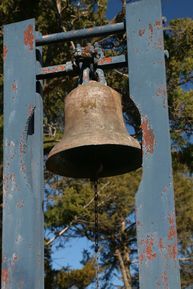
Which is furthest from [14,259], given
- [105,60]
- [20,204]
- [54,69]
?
[105,60]

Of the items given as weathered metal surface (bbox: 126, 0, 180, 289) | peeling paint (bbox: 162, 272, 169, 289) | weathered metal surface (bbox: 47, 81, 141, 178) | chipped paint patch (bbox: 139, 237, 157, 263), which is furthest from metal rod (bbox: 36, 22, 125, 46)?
peeling paint (bbox: 162, 272, 169, 289)

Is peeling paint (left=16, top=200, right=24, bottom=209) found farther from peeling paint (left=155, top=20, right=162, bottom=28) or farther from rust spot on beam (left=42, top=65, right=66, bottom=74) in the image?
peeling paint (left=155, top=20, right=162, bottom=28)

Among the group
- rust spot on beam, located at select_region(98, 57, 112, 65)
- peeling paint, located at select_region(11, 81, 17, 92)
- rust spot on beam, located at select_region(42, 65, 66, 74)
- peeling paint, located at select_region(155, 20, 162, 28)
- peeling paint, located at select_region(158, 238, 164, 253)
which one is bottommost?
peeling paint, located at select_region(158, 238, 164, 253)

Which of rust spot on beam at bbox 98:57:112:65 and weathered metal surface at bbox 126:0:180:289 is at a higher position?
rust spot on beam at bbox 98:57:112:65

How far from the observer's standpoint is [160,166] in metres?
3.23

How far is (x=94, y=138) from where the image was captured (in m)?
3.51

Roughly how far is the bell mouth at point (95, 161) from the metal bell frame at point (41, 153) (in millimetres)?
418

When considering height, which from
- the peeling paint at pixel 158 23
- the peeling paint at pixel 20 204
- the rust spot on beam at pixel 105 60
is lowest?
the peeling paint at pixel 20 204

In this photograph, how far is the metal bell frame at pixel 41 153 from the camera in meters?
3.08

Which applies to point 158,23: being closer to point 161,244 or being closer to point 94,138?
point 94,138

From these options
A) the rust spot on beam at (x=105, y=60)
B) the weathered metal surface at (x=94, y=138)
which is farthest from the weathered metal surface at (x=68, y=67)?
the weathered metal surface at (x=94, y=138)

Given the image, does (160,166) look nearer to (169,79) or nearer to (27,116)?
(27,116)

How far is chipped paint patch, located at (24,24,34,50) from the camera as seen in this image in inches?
149

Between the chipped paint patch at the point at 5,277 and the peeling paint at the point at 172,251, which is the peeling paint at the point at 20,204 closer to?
the chipped paint patch at the point at 5,277
